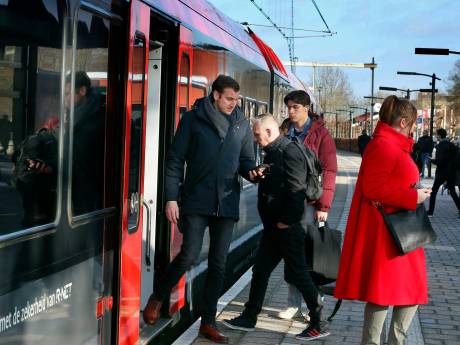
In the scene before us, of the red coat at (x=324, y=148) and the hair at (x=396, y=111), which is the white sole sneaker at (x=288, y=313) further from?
the hair at (x=396, y=111)

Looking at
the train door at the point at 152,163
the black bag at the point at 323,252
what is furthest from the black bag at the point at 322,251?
the train door at the point at 152,163

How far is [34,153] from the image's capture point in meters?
3.50

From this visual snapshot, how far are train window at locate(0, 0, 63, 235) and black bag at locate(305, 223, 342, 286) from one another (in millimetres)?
2779

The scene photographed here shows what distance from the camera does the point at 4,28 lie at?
3205mm

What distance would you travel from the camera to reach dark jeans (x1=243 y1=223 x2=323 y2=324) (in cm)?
587

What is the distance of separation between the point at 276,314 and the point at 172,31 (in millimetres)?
2513

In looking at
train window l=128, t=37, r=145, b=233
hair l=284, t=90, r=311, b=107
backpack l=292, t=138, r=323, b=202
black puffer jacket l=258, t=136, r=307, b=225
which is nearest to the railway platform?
black puffer jacket l=258, t=136, r=307, b=225

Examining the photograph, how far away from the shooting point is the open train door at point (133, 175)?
4.61m

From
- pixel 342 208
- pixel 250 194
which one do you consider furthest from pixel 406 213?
pixel 342 208

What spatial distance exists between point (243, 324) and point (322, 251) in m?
0.81

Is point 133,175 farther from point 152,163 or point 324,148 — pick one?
point 324,148

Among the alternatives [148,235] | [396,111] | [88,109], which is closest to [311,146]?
[148,235]

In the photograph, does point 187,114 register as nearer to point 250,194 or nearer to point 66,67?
point 66,67

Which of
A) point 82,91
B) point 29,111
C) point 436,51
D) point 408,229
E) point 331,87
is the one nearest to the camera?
point 29,111
